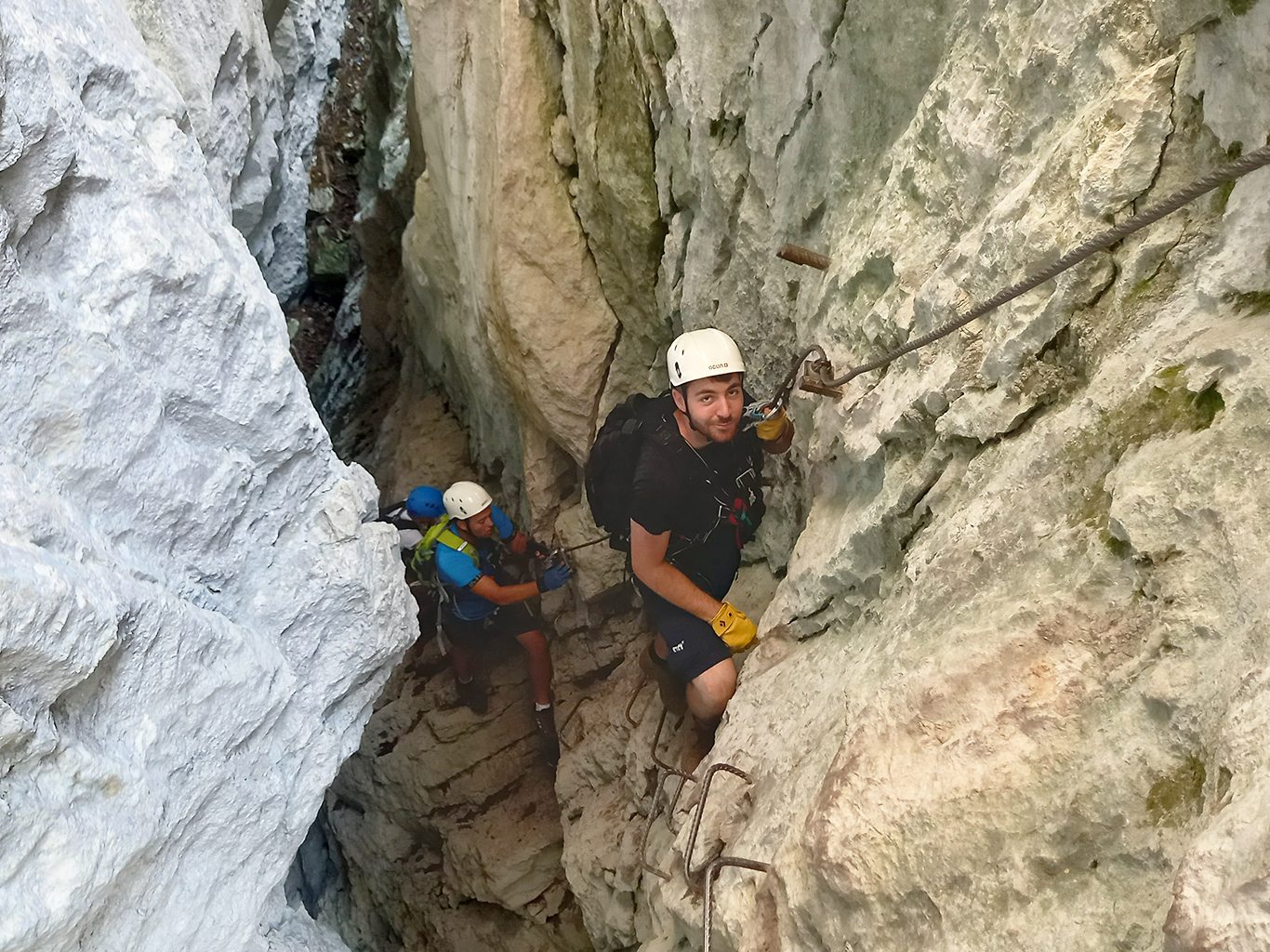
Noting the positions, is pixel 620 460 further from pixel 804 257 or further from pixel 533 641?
pixel 533 641

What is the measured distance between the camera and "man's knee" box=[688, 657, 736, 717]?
4191 millimetres

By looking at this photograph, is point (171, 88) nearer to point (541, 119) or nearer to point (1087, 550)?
point (541, 119)

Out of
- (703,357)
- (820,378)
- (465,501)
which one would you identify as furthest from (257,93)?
(820,378)

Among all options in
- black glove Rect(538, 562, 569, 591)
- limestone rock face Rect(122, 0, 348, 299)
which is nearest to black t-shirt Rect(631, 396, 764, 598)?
black glove Rect(538, 562, 569, 591)

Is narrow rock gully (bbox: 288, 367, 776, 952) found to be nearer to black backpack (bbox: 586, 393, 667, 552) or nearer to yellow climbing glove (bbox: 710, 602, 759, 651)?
yellow climbing glove (bbox: 710, 602, 759, 651)

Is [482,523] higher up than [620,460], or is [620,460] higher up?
[620,460]

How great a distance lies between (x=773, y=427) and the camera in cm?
424

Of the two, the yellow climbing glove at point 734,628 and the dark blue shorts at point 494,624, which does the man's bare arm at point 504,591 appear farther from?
the yellow climbing glove at point 734,628

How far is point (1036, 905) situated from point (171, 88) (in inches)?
151

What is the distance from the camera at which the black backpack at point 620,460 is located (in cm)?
431

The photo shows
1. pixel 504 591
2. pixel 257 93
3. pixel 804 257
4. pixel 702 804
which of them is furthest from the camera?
pixel 504 591

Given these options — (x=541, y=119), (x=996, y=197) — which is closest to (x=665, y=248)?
(x=541, y=119)

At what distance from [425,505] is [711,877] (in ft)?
15.5

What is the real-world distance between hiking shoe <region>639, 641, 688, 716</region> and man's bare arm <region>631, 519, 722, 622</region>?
587 mm
